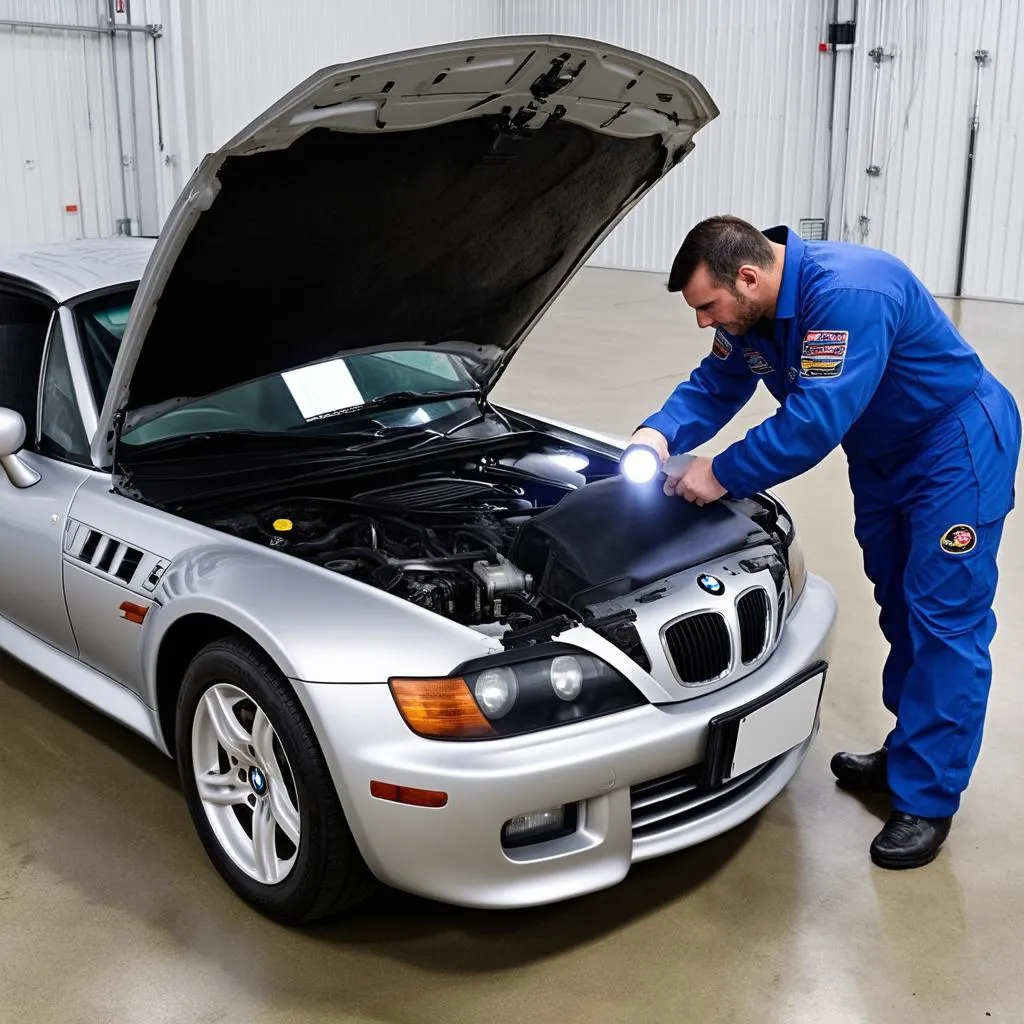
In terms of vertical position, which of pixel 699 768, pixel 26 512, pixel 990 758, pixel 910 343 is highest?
pixel 910 343

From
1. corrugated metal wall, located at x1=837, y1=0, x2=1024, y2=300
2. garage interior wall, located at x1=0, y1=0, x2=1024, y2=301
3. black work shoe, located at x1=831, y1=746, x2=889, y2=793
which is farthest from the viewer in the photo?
garage interior wall, located at x1=0, y1=0, x2=1024, y2=301

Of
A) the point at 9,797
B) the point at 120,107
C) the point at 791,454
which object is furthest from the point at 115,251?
the point at 120,107

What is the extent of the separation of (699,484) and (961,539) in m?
0.61

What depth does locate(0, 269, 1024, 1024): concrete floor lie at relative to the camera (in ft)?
7.75

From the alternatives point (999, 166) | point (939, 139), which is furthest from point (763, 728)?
point (939, 139)

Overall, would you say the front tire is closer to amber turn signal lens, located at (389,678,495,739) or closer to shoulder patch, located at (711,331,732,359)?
amber turn signal lens, located at (389,678,495,739)

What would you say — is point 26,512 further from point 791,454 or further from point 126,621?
point 791,454

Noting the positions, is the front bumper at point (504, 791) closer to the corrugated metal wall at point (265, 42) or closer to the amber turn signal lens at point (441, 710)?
the amber turn signal lens at point (441, 710)

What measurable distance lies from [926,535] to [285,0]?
41.0ft

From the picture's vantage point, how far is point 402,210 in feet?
10.4

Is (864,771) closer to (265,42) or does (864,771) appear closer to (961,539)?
(961,539)

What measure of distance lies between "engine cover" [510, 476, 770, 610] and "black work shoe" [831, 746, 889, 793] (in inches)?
28.1

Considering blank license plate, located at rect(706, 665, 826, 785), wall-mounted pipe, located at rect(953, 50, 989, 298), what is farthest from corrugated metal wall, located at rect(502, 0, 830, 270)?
blank license plate, located at rect(706, 665, 826, 785)

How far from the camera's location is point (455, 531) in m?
3.02
